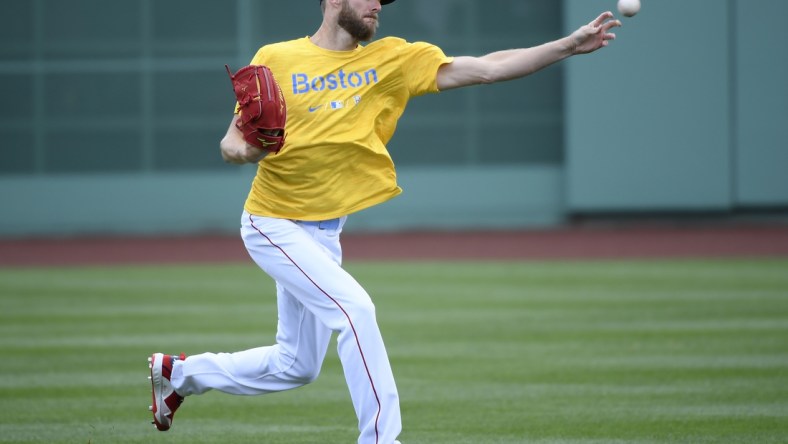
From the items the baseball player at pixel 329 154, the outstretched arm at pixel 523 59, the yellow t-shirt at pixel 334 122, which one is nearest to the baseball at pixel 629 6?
the outstretched arm at pixel 523 59

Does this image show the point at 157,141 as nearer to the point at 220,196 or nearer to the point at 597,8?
the point at 220,196

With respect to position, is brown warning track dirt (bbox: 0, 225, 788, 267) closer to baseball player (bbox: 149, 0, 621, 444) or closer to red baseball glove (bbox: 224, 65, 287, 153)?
baseball player (bbox: 149, 0, 621, 444)

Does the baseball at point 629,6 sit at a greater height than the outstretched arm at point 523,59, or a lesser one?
greater

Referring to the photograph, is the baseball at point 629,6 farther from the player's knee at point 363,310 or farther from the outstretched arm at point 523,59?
the player's knee at point 363,310

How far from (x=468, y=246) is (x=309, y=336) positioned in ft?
44.5

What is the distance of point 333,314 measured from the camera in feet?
17.9

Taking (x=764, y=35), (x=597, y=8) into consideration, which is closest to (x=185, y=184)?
(x=597, y=8)

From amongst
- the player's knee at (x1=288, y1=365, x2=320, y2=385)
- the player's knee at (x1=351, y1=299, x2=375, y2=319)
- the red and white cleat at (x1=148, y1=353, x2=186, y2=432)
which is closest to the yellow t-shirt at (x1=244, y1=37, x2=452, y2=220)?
the player's knee at (x1=351, y1=299, x2=375, y2=319)

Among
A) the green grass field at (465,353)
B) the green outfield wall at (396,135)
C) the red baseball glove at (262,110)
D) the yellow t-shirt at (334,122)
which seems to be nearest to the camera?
the red baseball glove at (262,110)

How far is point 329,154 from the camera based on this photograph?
5684mm

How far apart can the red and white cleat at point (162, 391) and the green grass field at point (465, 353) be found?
0.30m

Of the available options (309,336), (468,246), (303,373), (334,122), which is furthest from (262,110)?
(468,246)

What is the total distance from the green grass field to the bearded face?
2038mm

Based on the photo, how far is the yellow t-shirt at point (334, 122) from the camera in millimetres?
5672
